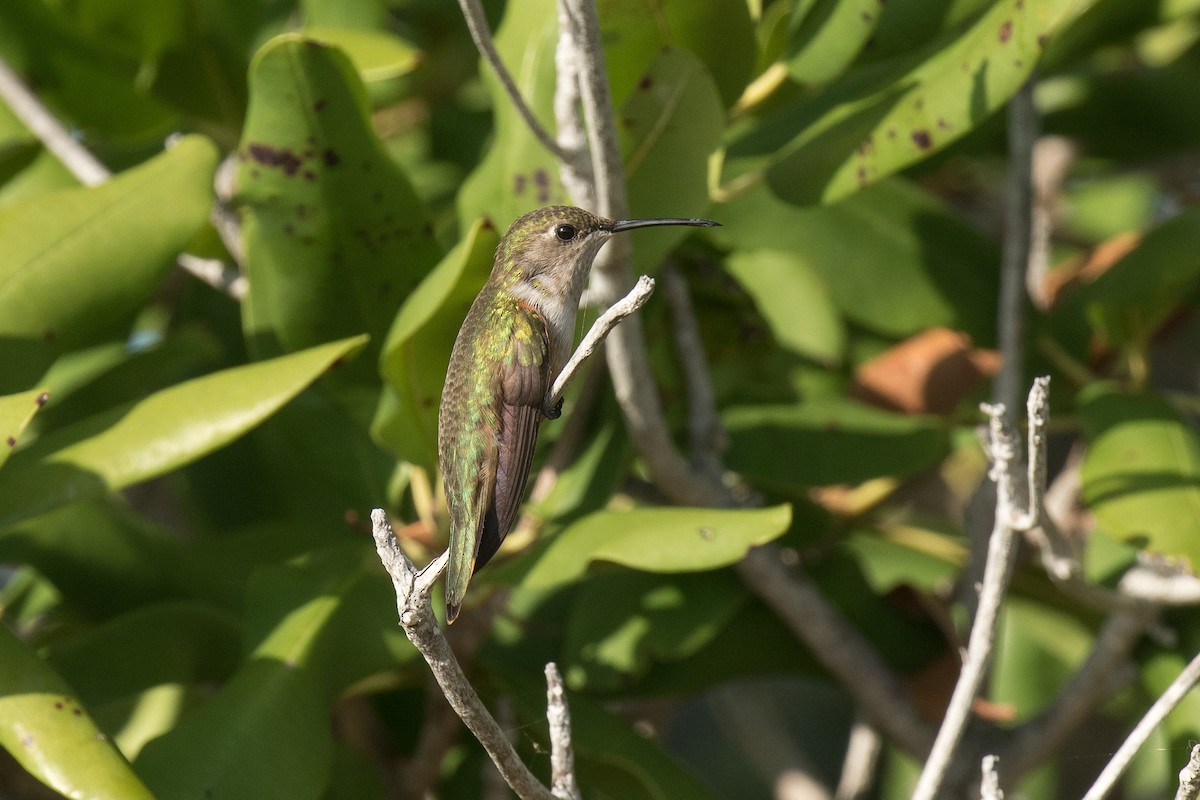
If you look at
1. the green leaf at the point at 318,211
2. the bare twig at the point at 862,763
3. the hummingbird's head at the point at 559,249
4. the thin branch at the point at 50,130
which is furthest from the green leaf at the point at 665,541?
the bare twig at the point at 862,763

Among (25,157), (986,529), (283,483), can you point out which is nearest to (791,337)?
(986,529)

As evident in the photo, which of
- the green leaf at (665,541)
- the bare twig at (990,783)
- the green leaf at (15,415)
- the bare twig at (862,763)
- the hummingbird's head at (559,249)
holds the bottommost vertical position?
the bare twig at (862,763)

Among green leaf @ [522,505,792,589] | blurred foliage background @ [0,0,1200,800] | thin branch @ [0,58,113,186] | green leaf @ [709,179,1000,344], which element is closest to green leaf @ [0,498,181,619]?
blurred foliage background @ [0,0,1200,800]

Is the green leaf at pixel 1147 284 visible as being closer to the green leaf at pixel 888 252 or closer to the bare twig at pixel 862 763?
the green leaf at pixel 888 252

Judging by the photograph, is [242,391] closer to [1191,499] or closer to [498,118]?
[498,118]

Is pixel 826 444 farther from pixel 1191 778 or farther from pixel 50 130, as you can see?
pixel 50 130

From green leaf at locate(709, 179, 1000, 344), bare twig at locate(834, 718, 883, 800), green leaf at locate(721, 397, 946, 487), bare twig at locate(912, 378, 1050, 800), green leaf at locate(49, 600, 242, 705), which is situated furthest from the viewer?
bare twig at locate(834, 718, 883, 800)

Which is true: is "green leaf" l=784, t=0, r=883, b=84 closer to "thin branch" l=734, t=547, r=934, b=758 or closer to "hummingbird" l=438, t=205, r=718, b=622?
"hummingbird" l=438, t=205, r=718, b=622
